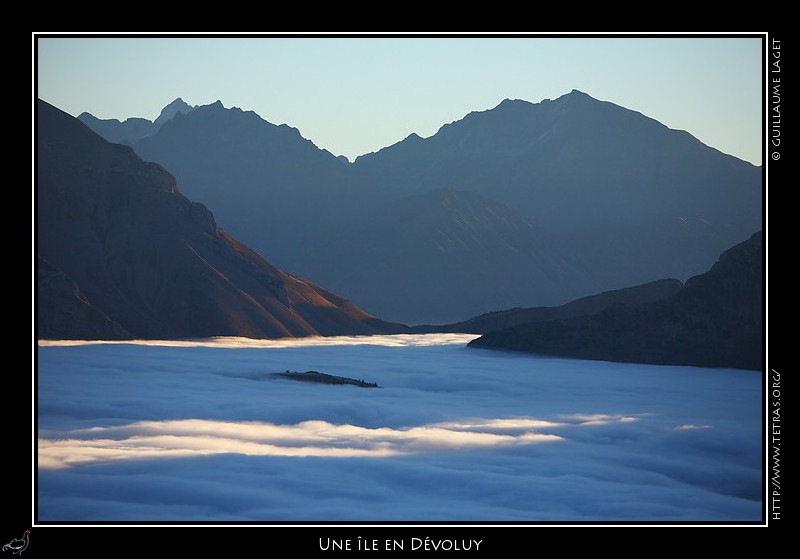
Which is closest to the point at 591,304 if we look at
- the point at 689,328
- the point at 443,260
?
the point at 689,328

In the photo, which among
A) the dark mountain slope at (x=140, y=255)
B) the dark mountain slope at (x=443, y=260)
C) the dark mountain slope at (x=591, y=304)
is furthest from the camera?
the dark mountain slope at (x=443, y=260)

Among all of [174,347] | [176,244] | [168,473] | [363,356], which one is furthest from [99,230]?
[168,473]

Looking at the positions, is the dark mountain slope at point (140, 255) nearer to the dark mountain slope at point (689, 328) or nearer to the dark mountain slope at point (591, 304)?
the dark mountain slope at point (591, 304)

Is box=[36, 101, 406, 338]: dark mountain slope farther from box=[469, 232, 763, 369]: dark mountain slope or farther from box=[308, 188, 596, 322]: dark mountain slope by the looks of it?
box=[308, 188, 596, 322]: dark mountain slope

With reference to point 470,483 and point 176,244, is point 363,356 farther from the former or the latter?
point 470,483

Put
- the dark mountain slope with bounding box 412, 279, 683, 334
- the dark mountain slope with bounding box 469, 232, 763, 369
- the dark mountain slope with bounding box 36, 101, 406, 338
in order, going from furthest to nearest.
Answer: the dark mountain slope with bounding box 412, 279, 683, 334
the dark mountain slope with bounding box 36, 101, 406, 338
the dark mountain slope with bounding box 469, 232, 763, 369

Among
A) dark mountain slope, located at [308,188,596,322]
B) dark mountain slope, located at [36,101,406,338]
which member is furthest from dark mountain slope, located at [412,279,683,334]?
dark mountain slope, located at [308,188,596,322]

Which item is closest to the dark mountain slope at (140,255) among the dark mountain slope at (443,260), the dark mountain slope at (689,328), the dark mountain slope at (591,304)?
the dark mountain slope at (591,304)
